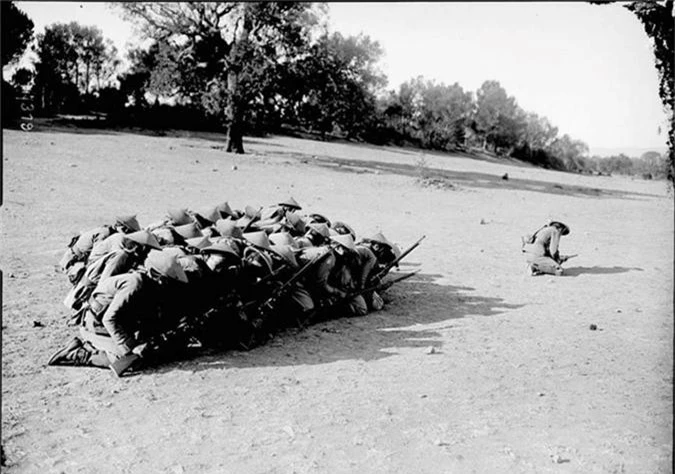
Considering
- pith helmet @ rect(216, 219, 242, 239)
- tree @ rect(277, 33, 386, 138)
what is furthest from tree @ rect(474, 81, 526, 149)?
pith helmet @ rect(216, 219, 242, 239)

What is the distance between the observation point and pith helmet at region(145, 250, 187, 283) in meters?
5.45

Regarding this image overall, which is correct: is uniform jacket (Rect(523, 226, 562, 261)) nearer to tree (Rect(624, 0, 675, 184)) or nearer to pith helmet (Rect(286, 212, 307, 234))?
pith helmet (Rect(286, 212, 307, 234))

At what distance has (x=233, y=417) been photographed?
15.3 ft

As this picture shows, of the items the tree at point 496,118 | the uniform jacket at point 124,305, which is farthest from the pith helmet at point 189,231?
the tree at point 496,118

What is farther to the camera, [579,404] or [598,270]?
[598,270]

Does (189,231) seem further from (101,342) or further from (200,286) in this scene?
(101,342)

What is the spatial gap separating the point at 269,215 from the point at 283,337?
2.62m

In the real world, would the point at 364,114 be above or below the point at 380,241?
above

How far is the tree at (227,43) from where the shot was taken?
2191 cm

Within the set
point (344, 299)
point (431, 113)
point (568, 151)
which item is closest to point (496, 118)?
point (431, 113)

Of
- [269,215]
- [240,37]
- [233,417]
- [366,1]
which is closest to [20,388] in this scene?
[233,417]

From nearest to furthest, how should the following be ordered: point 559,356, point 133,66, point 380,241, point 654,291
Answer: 1. point 559,356
2. point 380,241
3. point 654,291
4. point 133,66

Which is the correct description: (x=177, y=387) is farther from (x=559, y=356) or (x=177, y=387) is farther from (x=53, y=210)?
(x=53, y=210)

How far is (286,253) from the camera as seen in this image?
652cm
